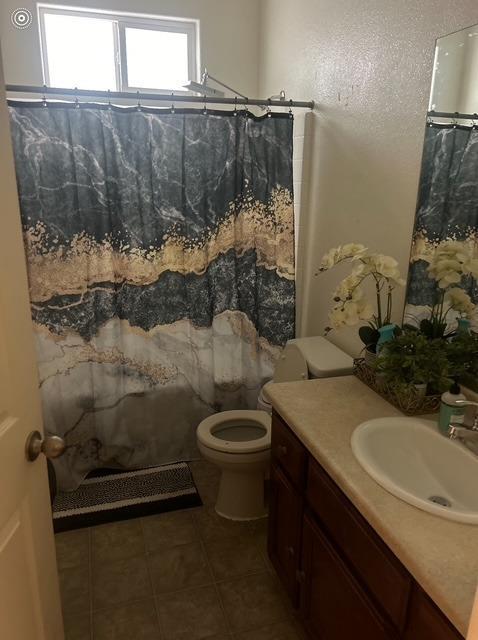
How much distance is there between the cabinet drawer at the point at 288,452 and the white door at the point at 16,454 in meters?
0.78

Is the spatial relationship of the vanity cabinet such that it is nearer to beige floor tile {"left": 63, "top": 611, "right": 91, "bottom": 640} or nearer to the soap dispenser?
the soap dispenser

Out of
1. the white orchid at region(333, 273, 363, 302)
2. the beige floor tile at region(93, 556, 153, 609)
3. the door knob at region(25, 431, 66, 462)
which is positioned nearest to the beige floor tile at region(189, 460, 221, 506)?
the beige floor tile at region(93, 556, 153, 609)

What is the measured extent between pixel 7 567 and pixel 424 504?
931 mm

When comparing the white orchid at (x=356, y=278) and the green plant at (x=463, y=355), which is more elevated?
the white orchid at (x=356, y=278)

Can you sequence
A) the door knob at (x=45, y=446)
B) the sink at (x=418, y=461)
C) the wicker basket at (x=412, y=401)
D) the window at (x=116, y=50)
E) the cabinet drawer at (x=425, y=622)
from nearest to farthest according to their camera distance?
the cabinet drawer at (x=425, y=622)
the door knob at (x=45, y=446)
the sink at (x=418, y=461)
the wicker basket at (x=412, y=401)
the window at (x=116, y=50)

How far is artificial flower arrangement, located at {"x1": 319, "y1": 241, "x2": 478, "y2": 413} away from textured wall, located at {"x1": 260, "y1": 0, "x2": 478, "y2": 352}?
0.73ft

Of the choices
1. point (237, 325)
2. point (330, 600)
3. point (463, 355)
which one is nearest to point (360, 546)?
point (330, 600)

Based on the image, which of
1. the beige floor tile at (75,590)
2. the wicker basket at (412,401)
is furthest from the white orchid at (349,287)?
the beige floor tile at (75,590)

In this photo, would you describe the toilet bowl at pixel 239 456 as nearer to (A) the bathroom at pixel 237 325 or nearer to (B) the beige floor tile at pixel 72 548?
(A) the bathroom at pixel 237 325

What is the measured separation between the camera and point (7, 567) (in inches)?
38.5

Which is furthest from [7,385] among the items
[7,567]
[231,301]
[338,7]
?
[338,7]

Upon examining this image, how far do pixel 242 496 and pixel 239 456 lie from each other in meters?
0.29

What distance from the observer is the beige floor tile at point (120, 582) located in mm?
1838

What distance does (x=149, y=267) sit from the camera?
238 cm
